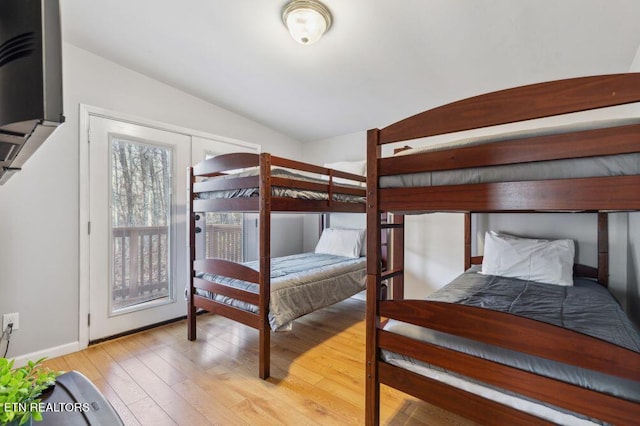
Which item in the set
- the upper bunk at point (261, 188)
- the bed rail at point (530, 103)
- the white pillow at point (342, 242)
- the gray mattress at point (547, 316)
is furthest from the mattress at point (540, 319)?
the white pillow at point (342, 242)

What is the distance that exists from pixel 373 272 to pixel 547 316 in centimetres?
94

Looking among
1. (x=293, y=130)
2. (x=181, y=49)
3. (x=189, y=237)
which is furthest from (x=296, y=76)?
(x=189, y=237)

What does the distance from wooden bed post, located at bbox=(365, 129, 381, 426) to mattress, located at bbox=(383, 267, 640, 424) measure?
0.08 meters

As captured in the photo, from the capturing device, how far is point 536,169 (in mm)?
935

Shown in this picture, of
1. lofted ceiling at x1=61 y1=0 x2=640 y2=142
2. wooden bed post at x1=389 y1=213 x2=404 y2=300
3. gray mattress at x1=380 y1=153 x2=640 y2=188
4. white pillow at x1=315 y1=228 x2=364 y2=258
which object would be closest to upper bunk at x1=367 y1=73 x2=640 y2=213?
gray mattress at x1=380 y1=153 x2=640 y2=188

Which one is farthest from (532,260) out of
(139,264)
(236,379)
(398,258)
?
(139,264)

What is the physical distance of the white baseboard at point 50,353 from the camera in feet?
6.65

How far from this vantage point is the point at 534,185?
0.92 metres

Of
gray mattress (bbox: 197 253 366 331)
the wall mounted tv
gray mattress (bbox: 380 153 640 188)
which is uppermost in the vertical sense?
the wall mounted tv

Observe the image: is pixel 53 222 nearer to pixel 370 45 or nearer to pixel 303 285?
pixel 303 285

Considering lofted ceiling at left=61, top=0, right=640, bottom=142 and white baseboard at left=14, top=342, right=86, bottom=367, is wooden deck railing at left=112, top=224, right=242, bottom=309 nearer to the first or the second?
white baseboard at left=14, top=342, right=86, bottom=367

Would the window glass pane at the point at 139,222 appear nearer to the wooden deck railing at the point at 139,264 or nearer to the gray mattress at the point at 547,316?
the wooden deck railing at the point at 139,264

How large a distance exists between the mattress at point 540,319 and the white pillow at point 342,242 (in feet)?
4.29

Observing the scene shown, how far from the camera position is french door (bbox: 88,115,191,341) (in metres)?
2.40
